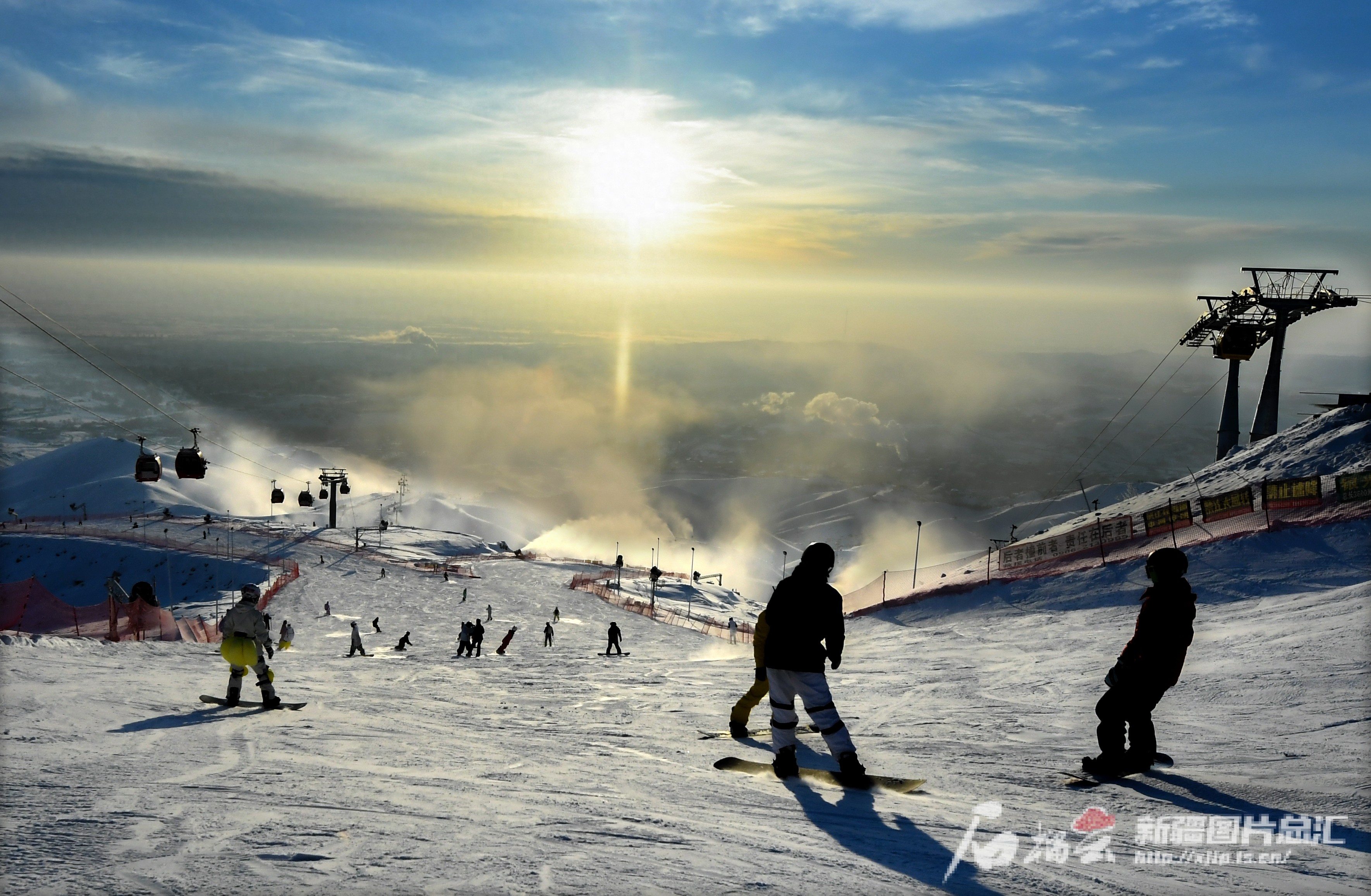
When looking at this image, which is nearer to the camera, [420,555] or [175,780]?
[175,780]

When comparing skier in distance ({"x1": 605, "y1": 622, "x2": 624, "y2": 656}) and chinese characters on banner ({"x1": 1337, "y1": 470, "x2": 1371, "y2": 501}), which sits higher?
chinese characters on banner ({"x1": 1337, "y1": 470, "x2": 1371, "y2": 501})

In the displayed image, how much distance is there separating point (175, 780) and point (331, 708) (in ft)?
14.3

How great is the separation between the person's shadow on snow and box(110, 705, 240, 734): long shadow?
19.8ft

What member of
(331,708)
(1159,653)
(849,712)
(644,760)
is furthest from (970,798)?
(331,708)

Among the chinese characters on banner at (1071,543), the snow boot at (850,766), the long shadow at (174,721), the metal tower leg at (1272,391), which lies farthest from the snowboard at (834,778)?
the metal tower leg at (1272,391)

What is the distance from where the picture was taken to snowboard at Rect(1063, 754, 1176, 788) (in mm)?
6676

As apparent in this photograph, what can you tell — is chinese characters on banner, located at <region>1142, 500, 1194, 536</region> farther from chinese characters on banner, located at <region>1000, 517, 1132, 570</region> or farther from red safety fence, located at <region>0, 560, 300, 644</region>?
red safety fence, located at <region>0, 560, 300, 644</region>

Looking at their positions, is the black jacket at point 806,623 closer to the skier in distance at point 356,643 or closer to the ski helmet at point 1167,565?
the ski helmet at point 1167,565

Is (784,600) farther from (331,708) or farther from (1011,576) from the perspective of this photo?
(1011,576)

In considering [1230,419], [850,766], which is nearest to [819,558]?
[850,766]

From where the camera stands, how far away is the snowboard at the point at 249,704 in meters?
10.2

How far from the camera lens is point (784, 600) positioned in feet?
22.3

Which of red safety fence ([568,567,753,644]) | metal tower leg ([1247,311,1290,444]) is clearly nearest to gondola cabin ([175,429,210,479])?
red safety fence ([568,567,753,644])

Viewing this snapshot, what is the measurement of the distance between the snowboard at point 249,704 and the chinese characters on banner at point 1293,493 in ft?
80.0
